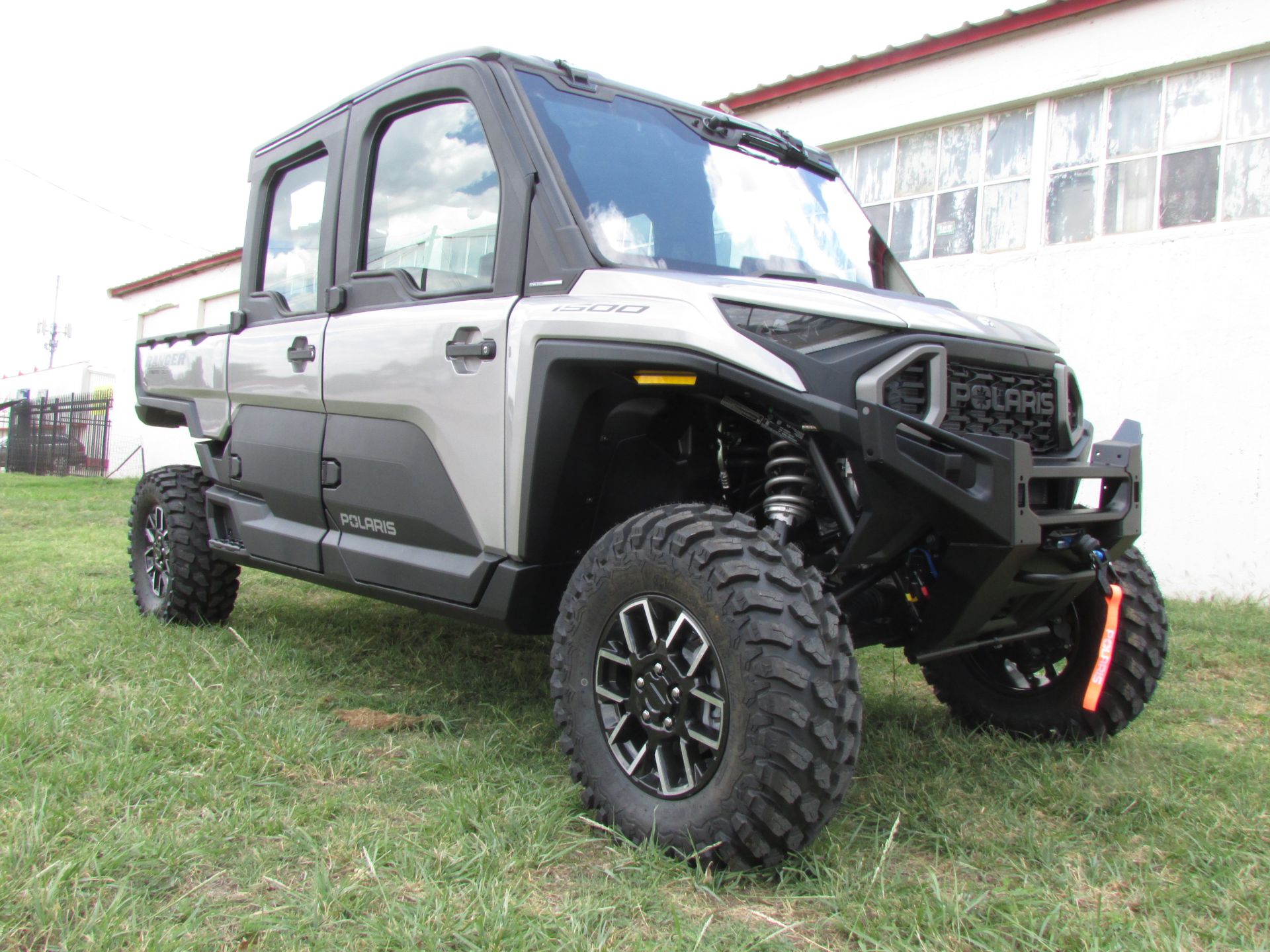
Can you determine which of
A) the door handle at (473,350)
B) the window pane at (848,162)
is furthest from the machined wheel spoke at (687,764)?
the window pane at (848,162)

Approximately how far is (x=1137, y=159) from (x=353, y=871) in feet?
25.6

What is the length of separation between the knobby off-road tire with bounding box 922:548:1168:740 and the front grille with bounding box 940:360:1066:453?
665mm

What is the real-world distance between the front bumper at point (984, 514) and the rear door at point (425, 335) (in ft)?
4.07

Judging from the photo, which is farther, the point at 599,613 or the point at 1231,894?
the point at 599,613

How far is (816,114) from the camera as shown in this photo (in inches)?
389

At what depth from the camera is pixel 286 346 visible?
4.27 m

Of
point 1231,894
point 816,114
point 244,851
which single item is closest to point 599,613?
point 244,851

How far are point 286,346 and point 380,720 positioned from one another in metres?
1.62

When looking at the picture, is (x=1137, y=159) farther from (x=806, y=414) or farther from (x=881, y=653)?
(x=806, y=414)

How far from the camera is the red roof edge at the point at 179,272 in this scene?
1798 cm

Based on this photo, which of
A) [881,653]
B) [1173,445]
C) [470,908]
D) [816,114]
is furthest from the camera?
[816,114]

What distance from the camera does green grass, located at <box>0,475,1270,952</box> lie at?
7.24 ft

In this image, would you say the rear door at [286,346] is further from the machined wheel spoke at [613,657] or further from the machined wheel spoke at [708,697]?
the machined wheel spoke at [708,697]

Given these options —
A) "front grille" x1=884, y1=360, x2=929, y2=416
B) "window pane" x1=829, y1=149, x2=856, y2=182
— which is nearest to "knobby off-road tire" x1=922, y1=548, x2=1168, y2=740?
"front grille" x1=884, y1=360, x2=929, y2=416
